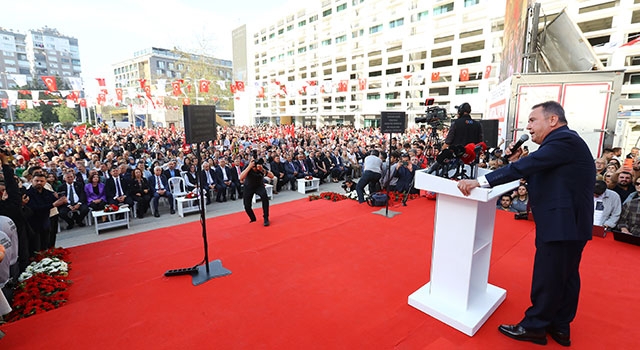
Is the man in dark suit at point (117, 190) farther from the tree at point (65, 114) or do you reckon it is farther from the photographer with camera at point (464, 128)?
the tree at point (65, 114)

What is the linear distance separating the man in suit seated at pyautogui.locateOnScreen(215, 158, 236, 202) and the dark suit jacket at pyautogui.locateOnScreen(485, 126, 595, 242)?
27.8 feet

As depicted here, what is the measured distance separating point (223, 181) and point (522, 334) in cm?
873

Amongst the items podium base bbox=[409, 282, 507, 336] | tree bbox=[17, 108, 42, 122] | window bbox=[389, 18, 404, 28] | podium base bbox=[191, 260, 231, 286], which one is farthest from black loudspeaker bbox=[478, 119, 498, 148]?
tree bbox=[17, 108, 42, 122]

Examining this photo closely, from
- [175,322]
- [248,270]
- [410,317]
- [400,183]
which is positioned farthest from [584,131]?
[175,322]

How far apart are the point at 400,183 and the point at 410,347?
21.0 ft

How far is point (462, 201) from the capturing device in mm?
2588

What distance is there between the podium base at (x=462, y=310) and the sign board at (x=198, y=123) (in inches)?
118

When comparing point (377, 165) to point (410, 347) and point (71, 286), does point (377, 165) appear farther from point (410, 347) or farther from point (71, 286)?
point (71, 286)

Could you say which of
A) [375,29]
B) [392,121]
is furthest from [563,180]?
[375,29]

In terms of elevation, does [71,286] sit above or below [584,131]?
below

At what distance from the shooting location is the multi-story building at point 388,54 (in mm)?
27453

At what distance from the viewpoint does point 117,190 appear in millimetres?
7617

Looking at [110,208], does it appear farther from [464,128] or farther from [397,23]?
[397,23]

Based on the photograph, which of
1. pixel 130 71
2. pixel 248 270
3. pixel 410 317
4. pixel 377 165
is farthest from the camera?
pixel 130 71
